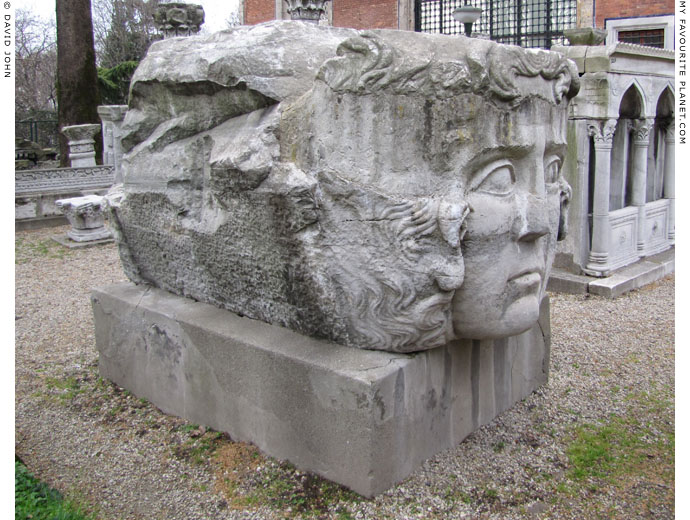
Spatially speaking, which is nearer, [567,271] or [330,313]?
[330,313]

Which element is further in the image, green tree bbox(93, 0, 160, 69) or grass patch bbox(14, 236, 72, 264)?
green tree bbox(93, 0, 160, 69)

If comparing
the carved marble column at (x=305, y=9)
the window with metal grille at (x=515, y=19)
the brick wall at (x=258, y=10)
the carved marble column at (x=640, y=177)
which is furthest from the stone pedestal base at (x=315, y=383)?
the brick wall at (x=258, y=10)

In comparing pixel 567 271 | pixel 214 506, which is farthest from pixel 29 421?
pixel 567 271

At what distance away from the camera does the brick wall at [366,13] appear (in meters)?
18.6

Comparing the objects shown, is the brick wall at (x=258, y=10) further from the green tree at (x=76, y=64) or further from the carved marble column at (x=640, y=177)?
the carved marble column at (x=640, y=177)

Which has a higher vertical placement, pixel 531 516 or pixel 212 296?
pixel 212 296

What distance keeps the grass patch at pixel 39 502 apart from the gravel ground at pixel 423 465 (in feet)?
0.20

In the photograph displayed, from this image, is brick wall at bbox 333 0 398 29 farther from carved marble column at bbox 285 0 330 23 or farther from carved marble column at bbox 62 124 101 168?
carved marble column at bbox 285 0 330 23

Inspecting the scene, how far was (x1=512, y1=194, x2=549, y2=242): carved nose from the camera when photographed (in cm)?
240

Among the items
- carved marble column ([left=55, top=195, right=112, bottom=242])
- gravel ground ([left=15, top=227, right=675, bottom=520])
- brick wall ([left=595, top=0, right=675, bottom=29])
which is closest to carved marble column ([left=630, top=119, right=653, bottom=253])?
gravel ground ([left=15, top=227, right=675, bottom=520])

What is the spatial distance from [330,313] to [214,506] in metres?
0.85

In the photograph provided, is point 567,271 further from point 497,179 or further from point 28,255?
point 28,255

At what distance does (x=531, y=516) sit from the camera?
89.7 inches

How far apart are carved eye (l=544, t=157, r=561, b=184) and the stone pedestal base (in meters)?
0.76
